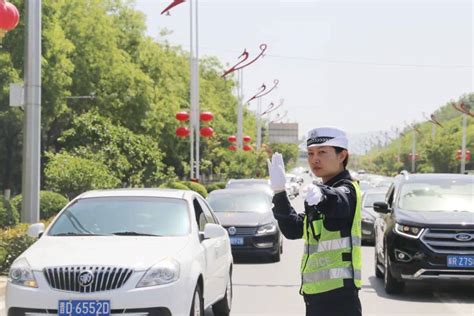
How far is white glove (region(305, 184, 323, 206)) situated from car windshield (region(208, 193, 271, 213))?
450 inches

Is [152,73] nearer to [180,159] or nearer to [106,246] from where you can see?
[180,159]

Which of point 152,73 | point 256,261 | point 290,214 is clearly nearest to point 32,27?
point 256,261

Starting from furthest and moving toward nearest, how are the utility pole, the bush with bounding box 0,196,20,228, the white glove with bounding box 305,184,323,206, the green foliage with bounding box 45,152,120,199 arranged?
the green foliage with bounding box 45,152,120,199
the bush with bounding box 0,196,20,228
the utility pole
the white glove with bounding box 305,184,323,206

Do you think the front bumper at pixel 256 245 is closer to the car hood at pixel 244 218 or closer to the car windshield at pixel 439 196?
the car hood at pixel 244 218

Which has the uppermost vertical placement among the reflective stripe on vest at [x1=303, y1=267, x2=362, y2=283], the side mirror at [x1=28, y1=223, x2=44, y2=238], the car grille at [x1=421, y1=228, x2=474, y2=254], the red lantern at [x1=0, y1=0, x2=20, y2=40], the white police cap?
the red lantern at [x1=0, y1=0, x2=20, y2=40]

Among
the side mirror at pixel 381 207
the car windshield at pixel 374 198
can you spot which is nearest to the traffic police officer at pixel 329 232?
the side mirror at pixel 381 207

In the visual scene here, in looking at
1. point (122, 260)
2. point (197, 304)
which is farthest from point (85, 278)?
point (197, 304)

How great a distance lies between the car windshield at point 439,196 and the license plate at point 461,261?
1.10 m

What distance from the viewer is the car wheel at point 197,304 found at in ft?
22.0

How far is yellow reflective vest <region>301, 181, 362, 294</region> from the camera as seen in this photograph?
13.5 ft

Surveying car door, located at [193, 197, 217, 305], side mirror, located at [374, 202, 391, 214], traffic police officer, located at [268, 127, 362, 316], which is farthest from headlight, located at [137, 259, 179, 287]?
side mirror, located at [374, 202, 391, 214]

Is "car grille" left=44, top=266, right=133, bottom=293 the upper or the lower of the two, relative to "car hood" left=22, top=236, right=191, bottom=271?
lower

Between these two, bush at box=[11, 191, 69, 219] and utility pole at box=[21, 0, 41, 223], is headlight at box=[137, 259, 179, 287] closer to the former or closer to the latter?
utility pole at box=[21, 0, 41, 223]

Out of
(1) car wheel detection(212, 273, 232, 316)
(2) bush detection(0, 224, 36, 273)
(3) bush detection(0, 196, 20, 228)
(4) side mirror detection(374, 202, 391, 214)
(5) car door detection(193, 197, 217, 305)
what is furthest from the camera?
(3) bush detection(0, 196, 20, 228)
